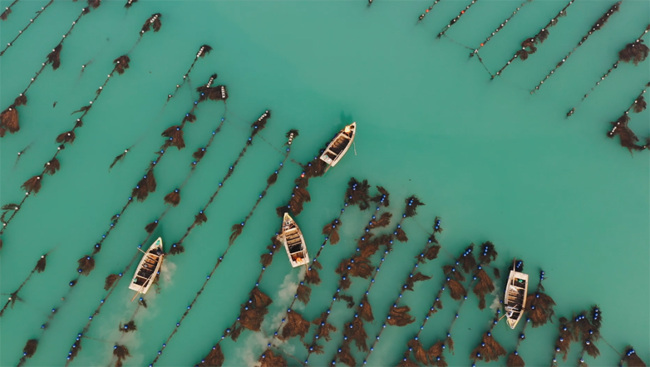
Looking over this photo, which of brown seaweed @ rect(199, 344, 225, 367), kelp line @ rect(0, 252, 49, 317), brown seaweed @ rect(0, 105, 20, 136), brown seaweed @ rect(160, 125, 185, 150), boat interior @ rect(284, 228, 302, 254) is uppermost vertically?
brown seaweed @ rect(160, 125, 185, 150)

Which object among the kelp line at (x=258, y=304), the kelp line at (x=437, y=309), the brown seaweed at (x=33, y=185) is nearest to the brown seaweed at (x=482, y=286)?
the kelp line at (x=437, y=309)

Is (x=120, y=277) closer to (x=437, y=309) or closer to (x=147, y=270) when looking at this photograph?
(x=147, y=270)

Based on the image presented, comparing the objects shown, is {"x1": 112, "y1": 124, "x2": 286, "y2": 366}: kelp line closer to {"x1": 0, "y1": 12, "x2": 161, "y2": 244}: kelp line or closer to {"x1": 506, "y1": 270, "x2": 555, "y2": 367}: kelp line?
{"x1": 0, "y1": 12, "x2": 161, "y2": 244}: kelp line

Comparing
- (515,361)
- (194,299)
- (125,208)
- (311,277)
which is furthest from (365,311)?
(125,208)

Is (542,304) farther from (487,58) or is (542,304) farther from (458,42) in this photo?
(458,42)

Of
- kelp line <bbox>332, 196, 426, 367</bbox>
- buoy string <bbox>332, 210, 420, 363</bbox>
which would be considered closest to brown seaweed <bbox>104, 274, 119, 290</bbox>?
kelp line <bbox>332, 196, 426, 367</bbox>

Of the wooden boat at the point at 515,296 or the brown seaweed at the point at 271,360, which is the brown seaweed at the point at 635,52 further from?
the brown seaweed at the point at 271,360
